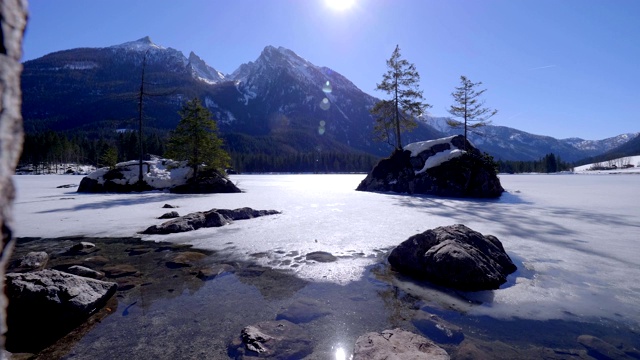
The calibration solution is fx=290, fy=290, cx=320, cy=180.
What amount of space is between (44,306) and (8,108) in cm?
465

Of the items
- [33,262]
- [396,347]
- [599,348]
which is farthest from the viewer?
[33,262]

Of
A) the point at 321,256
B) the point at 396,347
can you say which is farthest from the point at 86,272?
the point at 396,347

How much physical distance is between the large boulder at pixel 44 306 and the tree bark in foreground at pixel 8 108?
13.6 feet

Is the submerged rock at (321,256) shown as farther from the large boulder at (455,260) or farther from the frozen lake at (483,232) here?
the large boulder at (455,260)

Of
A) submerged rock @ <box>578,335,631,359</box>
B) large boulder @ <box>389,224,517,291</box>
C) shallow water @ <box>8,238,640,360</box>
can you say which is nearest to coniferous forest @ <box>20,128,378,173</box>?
shallow water @ <box>8,238,640,360</box>

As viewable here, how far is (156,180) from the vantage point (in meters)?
25.0

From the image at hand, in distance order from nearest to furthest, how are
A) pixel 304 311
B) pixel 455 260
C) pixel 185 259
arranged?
pixel 304 311 → pixel 455 260 → pixel 185 259

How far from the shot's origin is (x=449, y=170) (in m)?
20.8

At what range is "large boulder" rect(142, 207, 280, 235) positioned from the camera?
9.00 meters

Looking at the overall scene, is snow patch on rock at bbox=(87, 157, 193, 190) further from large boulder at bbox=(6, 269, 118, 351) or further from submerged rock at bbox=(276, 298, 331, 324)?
submerged rock at bbox=(276, 298, 331, 324)

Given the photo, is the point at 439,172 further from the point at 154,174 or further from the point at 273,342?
the point at 154,174

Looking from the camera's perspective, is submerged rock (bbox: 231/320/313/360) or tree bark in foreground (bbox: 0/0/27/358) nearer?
tree bark in foreground (bbox: 0/0/27/358)

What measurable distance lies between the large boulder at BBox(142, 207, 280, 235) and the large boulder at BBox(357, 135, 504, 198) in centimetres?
1363

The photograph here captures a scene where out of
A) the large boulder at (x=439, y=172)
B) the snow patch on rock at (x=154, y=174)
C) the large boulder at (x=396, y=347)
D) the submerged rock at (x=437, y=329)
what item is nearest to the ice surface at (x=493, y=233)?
the submerged rock at (x=437, y=329)
